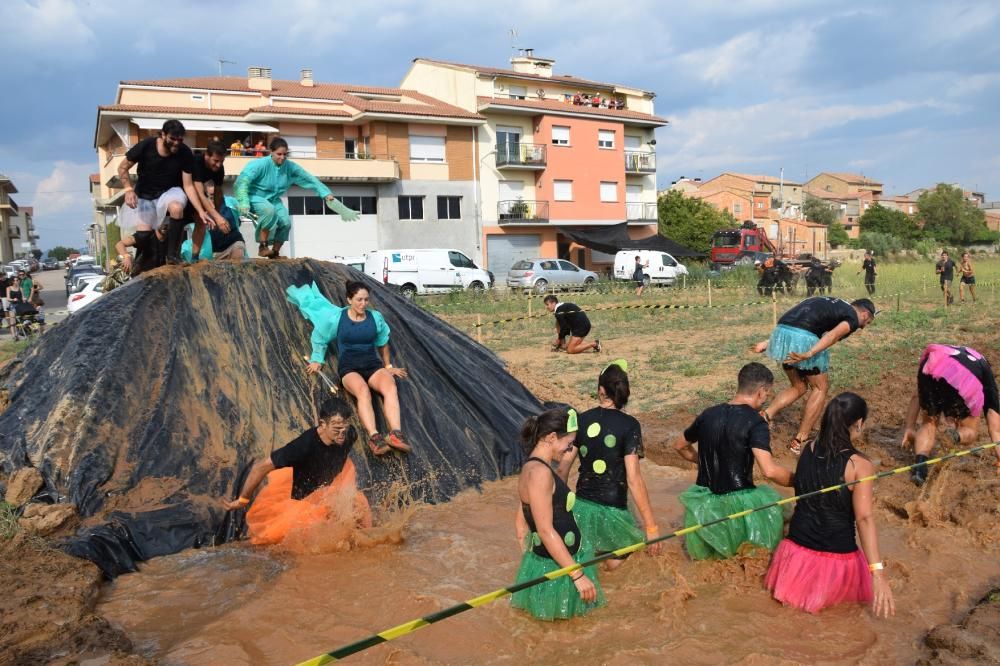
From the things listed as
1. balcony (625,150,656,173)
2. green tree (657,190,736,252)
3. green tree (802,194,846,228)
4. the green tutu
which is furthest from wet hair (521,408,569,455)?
green tree (802,194,846,228)

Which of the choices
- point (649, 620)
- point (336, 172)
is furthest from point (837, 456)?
point (336, 172)

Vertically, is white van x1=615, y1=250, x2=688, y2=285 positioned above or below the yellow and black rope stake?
above

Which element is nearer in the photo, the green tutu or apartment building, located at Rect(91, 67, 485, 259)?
the green tutu

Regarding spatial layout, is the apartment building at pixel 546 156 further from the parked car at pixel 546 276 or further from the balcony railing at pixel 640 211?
the parked car at pixel 546 276

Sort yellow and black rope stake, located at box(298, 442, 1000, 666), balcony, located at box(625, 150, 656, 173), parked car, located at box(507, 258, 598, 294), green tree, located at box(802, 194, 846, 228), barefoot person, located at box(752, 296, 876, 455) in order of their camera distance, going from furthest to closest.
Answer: green tree, located at box(802, 194, 846, 228)
balcony, located at box(625, 150, 656, 173)
parked car, located at box(507, 258, 598, 294)
barefoot person, located at box(752, 296, 876, 455)
yellow and black rope stake, located at box(298, 442, 1000, 666)

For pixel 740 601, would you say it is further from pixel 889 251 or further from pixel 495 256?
pixel 889 251

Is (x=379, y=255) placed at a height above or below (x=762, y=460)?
above

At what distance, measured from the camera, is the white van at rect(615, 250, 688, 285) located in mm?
30422

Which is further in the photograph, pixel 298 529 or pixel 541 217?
pixel 541 217

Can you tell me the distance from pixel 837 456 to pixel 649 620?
1273mm

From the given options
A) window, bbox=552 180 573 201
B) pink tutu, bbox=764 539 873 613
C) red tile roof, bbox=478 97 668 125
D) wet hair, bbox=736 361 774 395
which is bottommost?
pink tutu, bbox=764 539 873 613

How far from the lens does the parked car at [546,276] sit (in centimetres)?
2798

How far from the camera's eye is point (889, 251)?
52.1 meters

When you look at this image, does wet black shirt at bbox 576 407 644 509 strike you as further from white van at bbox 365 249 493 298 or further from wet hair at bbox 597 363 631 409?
white van at bbox 365 249 493 298
